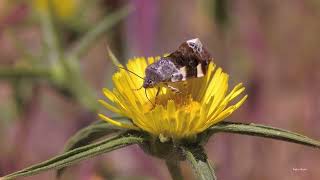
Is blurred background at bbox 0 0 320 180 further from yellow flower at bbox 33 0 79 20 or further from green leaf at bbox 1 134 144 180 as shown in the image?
green leaf at bbox 1 134 144 180

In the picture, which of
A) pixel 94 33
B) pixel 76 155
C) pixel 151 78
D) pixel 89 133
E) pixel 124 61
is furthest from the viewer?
pixel 124 61

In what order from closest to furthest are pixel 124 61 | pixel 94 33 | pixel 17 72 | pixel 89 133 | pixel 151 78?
pixel 151 78, pixel 89 133, pixel 17 72, pixel 94 33, pixel 124 61

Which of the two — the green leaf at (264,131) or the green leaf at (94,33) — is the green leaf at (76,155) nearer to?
the green leaf at (264,131)

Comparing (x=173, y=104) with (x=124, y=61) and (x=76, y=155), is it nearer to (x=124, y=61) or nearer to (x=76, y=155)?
Answer: (x=76, y=155)

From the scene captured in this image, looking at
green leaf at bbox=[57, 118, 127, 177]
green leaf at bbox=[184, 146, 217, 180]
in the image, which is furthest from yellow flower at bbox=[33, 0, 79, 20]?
green leaf at bbox=[184, 146, 217, 180]

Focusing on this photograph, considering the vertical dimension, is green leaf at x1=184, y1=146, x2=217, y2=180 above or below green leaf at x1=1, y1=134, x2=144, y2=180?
below

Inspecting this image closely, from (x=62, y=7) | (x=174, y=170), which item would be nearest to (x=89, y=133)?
(x=174, y=170)

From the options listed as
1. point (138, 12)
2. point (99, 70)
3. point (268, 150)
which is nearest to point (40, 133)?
point (99, 70)
